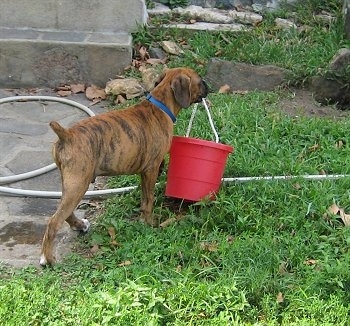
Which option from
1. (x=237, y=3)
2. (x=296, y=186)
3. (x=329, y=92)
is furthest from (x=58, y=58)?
(x=296, y=186)

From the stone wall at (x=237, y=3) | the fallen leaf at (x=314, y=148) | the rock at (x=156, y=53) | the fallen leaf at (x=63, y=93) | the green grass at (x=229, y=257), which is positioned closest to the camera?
the green grass at (x=229, y=257)

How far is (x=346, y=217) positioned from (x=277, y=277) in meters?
0.91

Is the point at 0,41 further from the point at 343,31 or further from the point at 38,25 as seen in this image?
the point at 343,31

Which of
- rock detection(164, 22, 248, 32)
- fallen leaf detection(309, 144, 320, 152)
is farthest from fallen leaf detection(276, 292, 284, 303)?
rock detection(164, 22, 248, 32)

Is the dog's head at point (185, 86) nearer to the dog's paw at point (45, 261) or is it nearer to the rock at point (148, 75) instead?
the dog's paw at point (45, 261)

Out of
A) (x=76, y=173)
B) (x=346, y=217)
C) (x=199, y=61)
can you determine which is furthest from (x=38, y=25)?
(x=346, y=217)

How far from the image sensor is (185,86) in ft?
16.5

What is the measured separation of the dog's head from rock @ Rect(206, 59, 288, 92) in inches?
93.8

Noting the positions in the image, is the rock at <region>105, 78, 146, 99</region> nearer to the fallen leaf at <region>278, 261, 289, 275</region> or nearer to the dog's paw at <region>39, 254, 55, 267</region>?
the dog's paw at <region>39, 254, 55, 267</region>

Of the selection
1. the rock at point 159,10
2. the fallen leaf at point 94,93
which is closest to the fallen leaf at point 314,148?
the fallen leaf at point 94,93

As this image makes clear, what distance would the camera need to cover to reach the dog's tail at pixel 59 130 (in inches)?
169

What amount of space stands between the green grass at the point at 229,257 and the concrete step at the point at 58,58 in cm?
180

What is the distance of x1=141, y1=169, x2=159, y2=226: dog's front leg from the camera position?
504cm

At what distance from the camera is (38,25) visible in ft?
26.5
